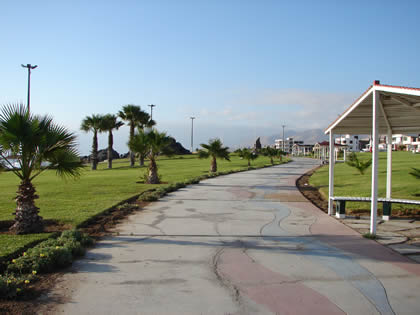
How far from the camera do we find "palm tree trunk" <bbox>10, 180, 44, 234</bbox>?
7574 millimetres

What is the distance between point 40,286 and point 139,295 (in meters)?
1.33

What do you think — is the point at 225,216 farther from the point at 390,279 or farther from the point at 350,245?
the point at 390,279

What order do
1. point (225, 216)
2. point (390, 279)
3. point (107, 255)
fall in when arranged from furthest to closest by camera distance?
point (225, 216), point (107, 255), point (390, 279)

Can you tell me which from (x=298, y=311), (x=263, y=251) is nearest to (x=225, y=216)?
(x=263, y=251)

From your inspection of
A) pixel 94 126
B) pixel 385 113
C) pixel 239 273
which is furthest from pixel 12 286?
pixel 94 126

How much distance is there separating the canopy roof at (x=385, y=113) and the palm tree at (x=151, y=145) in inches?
467

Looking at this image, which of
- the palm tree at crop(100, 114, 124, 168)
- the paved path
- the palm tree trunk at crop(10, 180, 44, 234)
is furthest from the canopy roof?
the palm tree at crop(100, 114, 124, 168)

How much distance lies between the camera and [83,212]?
985 centimetres

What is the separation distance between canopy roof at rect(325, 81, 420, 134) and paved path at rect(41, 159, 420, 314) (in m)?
2.77

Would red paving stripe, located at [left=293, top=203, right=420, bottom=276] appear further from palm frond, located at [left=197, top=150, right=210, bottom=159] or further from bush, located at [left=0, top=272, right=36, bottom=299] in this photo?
→ palm frond, located at [left=197, top=150, right=210, bottom=159]

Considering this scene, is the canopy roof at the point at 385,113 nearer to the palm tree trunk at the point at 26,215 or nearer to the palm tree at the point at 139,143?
the palm tree trunk at the point at 26,215

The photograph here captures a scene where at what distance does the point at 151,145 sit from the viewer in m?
20.4

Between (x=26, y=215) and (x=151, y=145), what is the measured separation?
12.9 m

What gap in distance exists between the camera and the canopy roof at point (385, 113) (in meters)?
7.20
